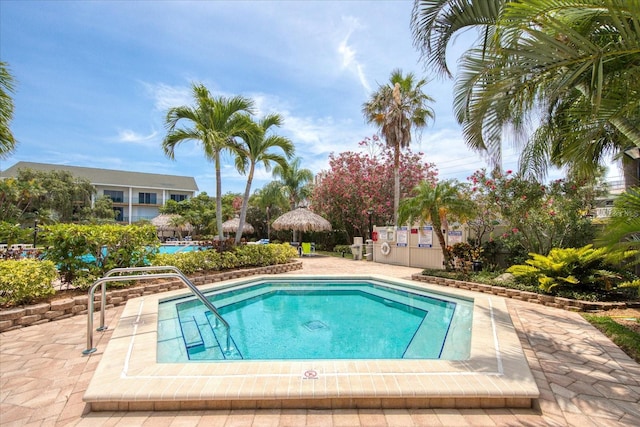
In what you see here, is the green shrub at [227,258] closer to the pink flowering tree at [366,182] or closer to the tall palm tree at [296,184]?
the pink flowering tree at [366,182]

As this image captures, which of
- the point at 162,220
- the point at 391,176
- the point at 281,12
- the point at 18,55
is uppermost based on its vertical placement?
the point at 281,12

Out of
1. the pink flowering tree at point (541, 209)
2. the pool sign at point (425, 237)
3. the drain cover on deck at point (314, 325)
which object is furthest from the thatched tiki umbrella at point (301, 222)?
the drain cover on deck at point (314, 325)

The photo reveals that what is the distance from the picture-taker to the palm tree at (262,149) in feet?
33.8

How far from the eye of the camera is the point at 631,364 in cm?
371

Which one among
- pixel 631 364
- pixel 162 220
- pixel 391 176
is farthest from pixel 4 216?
pixel 631 364

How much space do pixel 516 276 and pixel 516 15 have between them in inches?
284

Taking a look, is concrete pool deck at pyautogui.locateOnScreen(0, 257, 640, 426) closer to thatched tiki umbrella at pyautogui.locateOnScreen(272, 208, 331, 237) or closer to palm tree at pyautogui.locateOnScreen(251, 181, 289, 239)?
thatched tiki umbrella at pyautogui.locateOnScreen(272, 208, 331, 237)

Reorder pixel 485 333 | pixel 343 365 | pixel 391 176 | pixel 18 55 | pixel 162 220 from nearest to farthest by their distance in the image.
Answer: pixel 343 365, pixel 485 333, pixel 18 55, pixel 391 176, pixel 162 220

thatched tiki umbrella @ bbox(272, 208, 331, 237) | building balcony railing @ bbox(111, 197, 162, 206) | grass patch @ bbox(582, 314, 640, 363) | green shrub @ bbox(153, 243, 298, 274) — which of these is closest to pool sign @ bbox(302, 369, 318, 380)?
grass patch @ bbox(582, 314, 640, 363)

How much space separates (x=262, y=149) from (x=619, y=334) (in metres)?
9.99

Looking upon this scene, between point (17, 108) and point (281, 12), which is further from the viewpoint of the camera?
point (281, 12)

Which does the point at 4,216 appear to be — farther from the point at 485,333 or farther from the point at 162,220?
the point at 485,333

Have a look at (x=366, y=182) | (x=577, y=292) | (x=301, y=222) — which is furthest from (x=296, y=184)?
(x=577, y=292)

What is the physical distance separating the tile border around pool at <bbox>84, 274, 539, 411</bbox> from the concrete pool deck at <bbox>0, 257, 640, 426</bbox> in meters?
0.08
